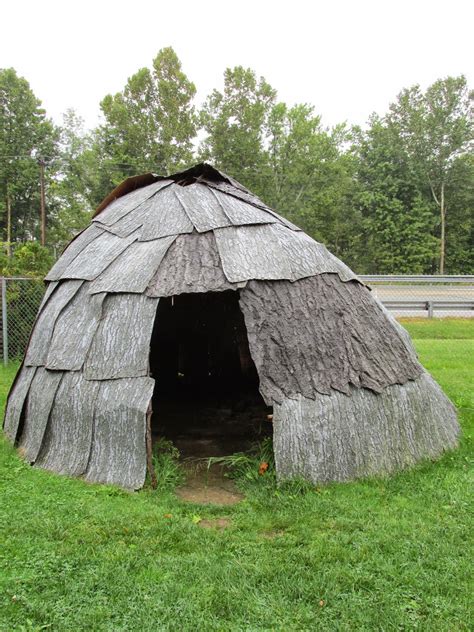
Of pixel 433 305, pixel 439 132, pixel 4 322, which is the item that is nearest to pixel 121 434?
pixel 4 322

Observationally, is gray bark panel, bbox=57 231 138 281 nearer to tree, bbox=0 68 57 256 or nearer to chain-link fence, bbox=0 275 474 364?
chain-link fence, bbox=0 275 474 364

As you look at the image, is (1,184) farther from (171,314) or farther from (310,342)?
(310,342)

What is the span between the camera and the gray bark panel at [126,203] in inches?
233

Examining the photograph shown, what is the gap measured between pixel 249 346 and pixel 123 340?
1272 mm

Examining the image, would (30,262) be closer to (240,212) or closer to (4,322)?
(4,322)

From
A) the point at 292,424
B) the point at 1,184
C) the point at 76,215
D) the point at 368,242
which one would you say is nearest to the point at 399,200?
the point at 368,242

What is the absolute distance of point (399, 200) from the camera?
23.6m

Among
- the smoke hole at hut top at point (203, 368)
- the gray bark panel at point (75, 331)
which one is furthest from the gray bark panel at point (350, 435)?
the smoke hole at hut top at point (203, 368)

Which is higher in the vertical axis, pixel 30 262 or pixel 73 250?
pixel 30 262

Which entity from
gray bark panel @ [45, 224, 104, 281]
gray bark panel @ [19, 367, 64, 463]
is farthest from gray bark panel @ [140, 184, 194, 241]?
gray bark panel @ [19, 367, 64, 463]

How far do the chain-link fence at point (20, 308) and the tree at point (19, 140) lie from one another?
21.2m

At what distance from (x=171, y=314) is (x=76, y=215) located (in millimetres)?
18944

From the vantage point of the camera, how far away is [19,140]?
103ft

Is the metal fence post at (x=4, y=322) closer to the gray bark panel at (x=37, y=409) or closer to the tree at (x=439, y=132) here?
the gray bark panel at (x=37, y=409)
